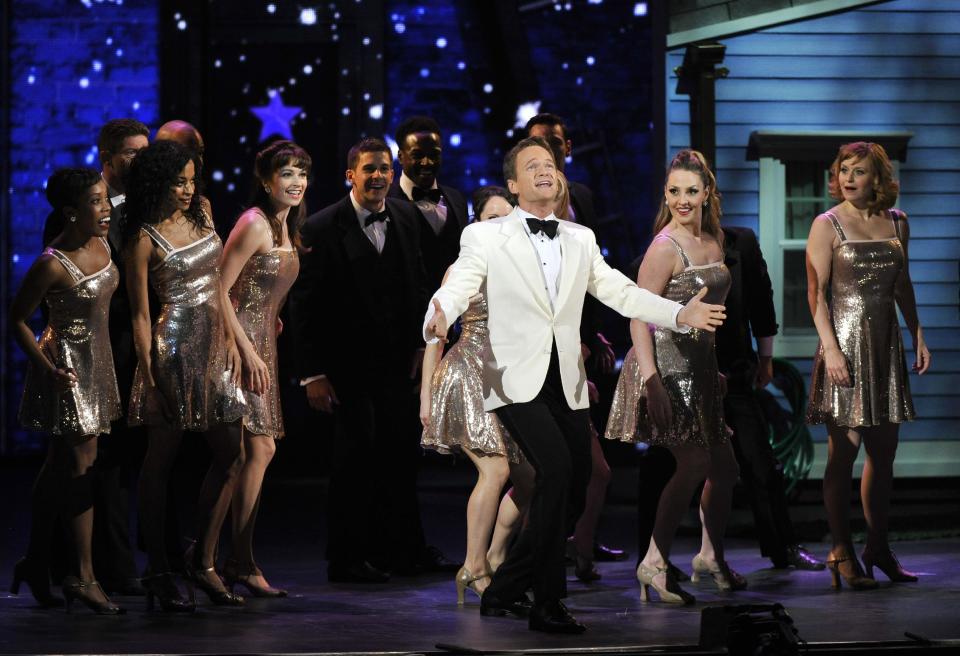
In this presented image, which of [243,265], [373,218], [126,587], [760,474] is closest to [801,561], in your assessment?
[760,474]

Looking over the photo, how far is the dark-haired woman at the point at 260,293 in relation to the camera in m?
5.98

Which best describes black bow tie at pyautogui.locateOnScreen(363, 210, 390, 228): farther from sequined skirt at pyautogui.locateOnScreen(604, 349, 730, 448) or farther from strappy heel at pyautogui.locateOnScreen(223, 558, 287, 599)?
strappy heel at pyautogui.locateOnScreen(223, 558, 287, 599)

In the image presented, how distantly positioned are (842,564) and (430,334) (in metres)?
2.18

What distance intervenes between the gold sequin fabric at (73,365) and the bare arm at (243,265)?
1.59ft

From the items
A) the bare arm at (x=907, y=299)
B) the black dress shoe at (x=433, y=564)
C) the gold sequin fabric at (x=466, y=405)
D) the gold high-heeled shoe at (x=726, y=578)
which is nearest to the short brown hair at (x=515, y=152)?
the gold sequin fabric at (x=466, y=405)

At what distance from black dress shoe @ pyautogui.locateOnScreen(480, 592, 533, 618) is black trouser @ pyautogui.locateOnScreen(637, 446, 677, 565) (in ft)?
3.69

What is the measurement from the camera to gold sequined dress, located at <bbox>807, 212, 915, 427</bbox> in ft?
20.2

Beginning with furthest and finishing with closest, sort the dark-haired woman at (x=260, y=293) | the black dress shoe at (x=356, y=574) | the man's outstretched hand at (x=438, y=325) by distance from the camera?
the black dress shoe at (x=356, y=574)
the dark-haired woman at (x=260, y=293)
the man's outstretched hand at (x=438, y=325)

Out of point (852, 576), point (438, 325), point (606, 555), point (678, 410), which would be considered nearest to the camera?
point (438, 325)

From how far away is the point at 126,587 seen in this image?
19.8 feet

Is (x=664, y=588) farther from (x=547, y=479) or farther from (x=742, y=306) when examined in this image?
(x=742, y=306)

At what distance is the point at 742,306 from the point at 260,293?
209cm

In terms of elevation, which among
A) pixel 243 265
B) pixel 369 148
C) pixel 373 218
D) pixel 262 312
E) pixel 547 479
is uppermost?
pixel 369 148

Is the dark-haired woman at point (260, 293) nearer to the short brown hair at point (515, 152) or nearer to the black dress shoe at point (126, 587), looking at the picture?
the black dress shoe at point (126, 587)
